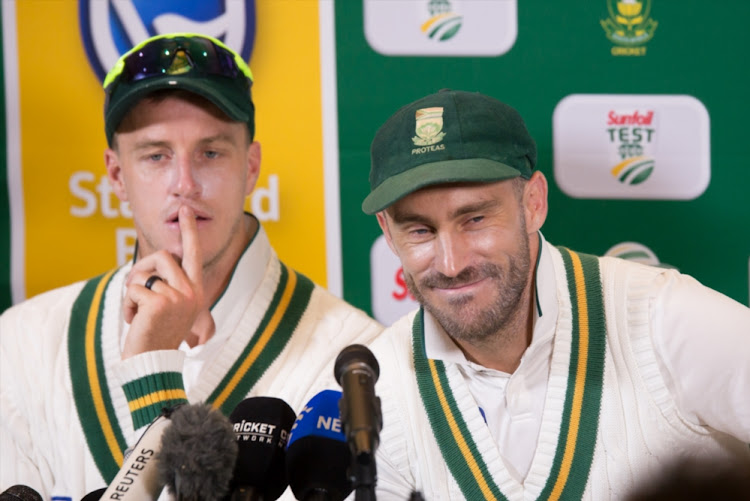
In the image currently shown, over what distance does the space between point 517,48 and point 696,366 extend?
1.16 m

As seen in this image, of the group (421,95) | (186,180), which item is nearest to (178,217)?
(186,180)

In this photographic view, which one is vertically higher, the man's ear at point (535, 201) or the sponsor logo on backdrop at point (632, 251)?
the man's ear at point (535, 201)

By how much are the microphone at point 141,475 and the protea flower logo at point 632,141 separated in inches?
70.5

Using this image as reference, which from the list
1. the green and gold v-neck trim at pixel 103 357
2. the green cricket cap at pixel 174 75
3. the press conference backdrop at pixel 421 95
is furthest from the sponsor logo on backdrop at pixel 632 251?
the green cricket cap at pixel 174 75

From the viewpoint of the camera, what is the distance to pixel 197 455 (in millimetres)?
1275

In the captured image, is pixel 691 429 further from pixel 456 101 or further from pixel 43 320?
pixel 43 320

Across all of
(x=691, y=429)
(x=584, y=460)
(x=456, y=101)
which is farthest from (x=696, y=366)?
(x=456, y=101)

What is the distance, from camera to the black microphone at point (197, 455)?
1267 mm

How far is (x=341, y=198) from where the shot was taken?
2.80 metres

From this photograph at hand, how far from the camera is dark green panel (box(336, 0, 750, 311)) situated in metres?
2.77

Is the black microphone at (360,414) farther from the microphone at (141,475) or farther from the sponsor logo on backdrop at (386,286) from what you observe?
the sponsor logo on backdrop at (386,286)

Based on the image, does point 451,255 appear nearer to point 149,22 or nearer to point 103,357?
point 103,357

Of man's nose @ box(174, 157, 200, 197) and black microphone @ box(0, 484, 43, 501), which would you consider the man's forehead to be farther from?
black microphone @ box(0, 484, 43, 501)

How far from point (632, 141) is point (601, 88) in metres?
0.17
